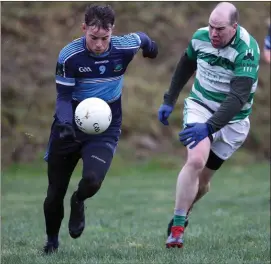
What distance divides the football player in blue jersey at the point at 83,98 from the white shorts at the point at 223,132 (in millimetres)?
795

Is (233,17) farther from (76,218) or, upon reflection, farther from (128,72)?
(128,72)

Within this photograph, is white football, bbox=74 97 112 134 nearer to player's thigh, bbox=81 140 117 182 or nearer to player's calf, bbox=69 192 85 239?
player's thigh, bbox=81 140 117 182

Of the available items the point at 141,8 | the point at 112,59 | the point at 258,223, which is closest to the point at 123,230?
the point at 258,223

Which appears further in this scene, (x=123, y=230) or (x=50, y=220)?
(x=123, y=230)

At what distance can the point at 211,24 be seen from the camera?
688 cm

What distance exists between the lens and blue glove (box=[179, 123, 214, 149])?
22.3 feet

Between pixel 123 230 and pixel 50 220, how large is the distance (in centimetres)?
244

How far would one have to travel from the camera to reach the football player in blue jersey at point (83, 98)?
253 inches

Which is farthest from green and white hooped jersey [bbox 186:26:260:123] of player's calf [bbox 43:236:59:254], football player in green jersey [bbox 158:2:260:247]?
player's calf [bbox 43:236:59:254]

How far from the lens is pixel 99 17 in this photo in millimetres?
6352

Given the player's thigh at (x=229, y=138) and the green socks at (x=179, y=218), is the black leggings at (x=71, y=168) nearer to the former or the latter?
the green socks at (x=179, y=218)

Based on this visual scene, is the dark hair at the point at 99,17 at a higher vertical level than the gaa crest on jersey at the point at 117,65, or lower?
higher

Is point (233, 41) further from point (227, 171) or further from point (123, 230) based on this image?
point (227, 171)

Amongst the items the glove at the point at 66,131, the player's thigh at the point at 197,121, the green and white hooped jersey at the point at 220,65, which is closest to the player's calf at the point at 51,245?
the glove at the point at 66,131
